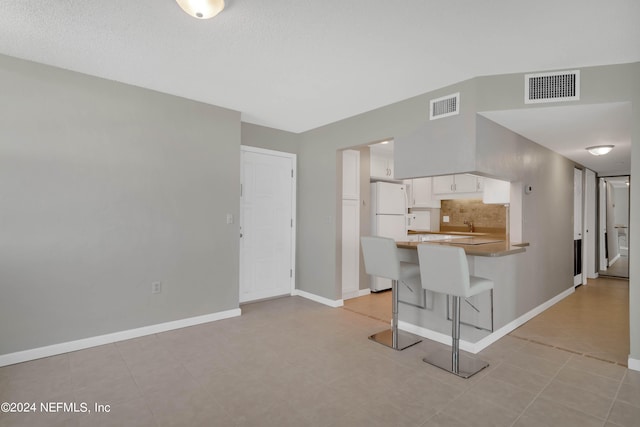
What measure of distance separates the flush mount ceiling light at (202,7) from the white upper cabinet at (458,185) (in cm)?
466

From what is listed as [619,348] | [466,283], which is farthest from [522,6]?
[619,348]

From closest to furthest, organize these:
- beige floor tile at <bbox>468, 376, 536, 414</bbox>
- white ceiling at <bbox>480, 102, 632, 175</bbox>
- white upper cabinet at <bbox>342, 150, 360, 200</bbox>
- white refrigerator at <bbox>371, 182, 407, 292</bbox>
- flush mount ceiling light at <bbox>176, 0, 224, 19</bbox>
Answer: flush mount ceiling light at <bbox>176, 0, 224, 19</bbox>, beige floor tile at <bbox>468, 376, 536, 414</bbox>, white ceiling at <bbox>480, 102, 632, 175</bbox>, white upper cabinet at <bbox>342, 150, 360, 200</bbox>, white refrigerator at <bbox>371, 182, 407, 292</bbox>

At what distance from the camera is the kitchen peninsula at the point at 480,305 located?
304 centimetres

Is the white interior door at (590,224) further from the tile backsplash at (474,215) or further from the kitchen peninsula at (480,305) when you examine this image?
the kitchen peninsula at (480,305)

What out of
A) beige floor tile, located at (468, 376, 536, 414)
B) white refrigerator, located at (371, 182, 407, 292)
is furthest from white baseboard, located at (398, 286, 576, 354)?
white refrigerator, located at (371, 182, 407, 292)

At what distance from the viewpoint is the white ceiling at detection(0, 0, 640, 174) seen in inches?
80.4

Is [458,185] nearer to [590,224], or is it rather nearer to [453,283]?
[590,224]

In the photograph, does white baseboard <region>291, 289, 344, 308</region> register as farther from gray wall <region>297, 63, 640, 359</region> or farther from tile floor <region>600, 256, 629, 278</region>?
tile floor <region>600, 256, 629, 278</region>

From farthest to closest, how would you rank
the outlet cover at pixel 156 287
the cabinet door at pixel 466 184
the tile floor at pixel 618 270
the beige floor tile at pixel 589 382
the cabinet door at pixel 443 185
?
the tile floor at pixel 618 270 → the cabinet door at pixel 443 185 → the cabinet door at pixel 466 184 → the outlet cover at pixel 156 287 → the beige floor tile at pixel 589 382

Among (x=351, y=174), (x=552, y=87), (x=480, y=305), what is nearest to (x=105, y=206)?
(x=351, y=174)

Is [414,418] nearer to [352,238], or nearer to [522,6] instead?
[522,6]

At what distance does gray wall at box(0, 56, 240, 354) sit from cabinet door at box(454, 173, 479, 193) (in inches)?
154

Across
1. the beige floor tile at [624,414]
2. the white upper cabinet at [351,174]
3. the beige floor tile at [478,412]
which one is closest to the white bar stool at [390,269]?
the beige floor tile at [478,412]

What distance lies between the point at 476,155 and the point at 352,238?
241cm
